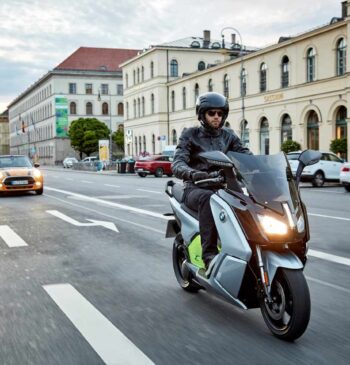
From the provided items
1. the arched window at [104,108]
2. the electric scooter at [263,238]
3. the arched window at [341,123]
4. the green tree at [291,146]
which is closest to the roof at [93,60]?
the arched window at [104,108]

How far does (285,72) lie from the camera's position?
158 feet

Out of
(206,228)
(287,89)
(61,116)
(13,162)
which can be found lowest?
(206,228)

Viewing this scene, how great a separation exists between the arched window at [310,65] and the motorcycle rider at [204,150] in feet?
136

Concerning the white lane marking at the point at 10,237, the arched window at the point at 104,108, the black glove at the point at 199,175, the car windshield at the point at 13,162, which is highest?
the arched window at the point at 104,108

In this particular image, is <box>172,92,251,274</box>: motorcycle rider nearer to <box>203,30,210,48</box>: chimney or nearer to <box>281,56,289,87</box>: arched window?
<box>281,56,289,87</box>: arched window

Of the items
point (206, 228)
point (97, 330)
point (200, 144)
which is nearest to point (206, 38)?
point (200, 144)

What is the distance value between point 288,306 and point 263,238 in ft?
1.61

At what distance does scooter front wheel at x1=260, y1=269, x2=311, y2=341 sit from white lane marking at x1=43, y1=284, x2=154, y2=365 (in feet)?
3.15

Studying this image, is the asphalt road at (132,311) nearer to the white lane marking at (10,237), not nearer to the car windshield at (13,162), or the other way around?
the white lane marking at (10,237)

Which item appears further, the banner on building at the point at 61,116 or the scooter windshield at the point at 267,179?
the banner on building at the point at 61,116

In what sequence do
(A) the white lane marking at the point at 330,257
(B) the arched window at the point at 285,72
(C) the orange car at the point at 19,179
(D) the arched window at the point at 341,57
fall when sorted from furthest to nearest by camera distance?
(B) the arched window at the point at 285,72 < (D) the arched window at the point at 341,57 < (C) the orange car at the point at 19,179 < (A) the white lane marking at the point at 330,257

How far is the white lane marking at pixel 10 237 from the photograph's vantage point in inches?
334

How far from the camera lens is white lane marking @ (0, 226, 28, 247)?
8484 millimetres

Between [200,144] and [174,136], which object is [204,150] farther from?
[174,136]
